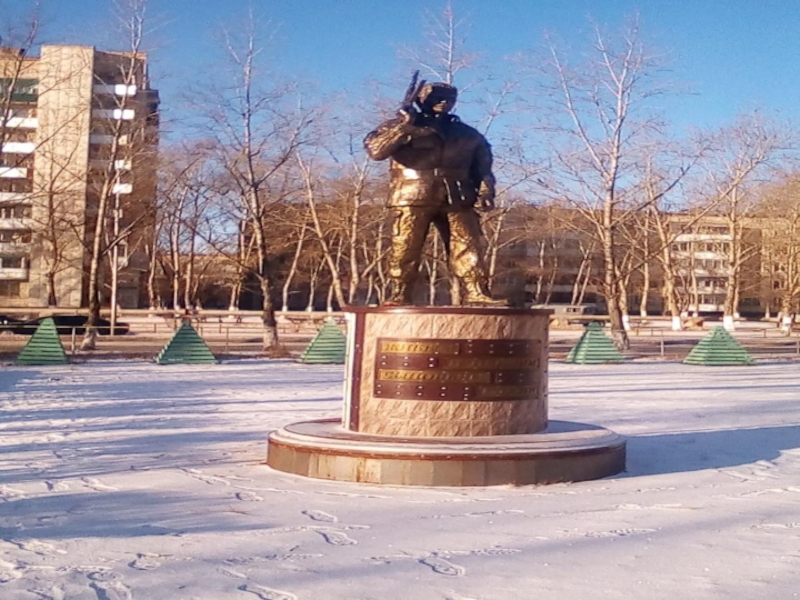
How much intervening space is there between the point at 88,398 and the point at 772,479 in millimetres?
9897

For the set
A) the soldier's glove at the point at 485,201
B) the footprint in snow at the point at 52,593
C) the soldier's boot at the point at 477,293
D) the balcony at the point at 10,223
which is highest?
the balcony at the point at 10,223

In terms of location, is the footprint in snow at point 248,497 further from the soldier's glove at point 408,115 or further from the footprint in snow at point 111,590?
the soldier's glove at point 408,115

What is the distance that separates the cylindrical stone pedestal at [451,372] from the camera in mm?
8172

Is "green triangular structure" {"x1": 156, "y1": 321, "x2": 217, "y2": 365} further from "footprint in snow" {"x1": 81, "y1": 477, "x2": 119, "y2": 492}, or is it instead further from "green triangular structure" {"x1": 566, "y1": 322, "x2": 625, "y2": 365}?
"footprint in snow" {"x1": 81, "y1": 477, "x2": 119, "y2": 492}

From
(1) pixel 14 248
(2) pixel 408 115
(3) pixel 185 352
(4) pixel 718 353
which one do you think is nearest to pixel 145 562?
(2) pixel 408 115

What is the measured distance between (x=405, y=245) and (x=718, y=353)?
17.0 metres

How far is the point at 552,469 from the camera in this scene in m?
7.61

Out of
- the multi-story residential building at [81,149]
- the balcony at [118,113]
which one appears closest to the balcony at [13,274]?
the multi-story residential building at [81,149]

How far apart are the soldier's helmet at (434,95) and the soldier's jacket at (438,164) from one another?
14 centimetres

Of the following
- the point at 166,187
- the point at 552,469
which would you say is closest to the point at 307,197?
the point at 166,187

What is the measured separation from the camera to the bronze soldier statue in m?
9.25

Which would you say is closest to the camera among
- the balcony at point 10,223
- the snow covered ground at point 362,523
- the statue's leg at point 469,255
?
the snow covered ground at point 362,523

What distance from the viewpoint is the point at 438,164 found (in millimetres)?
9289

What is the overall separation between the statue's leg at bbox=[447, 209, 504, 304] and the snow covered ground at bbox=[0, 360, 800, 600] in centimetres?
218
